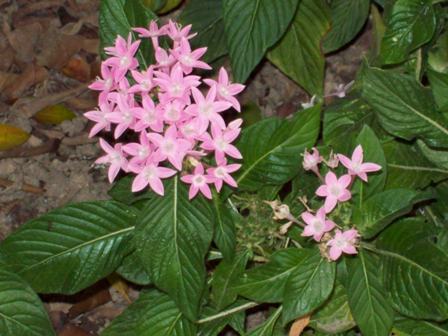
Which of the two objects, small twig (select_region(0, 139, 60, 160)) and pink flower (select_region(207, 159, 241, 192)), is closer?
pink flower (select_region(207, 159, 241, 192))

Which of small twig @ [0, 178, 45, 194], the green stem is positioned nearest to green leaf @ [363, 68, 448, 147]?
the green stem

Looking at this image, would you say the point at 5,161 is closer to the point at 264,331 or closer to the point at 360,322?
the point at 264,331

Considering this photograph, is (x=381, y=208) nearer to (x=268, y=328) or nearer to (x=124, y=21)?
(x=268, y=328)

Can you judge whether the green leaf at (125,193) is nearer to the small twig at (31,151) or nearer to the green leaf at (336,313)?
the green leaf at (336,313)

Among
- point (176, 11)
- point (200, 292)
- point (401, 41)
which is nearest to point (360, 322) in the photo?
point (200, 292)

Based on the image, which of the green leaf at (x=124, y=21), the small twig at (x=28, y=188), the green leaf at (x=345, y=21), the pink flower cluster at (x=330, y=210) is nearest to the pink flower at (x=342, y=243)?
the pink flower cluster at (x=330, y=210)

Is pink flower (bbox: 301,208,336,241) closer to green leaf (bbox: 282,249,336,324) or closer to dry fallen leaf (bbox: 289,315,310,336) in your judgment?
green leaf (bbox: 282,249,336,324)
